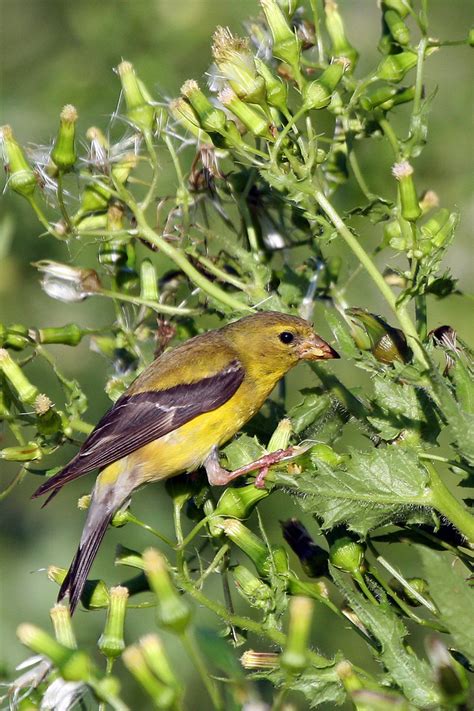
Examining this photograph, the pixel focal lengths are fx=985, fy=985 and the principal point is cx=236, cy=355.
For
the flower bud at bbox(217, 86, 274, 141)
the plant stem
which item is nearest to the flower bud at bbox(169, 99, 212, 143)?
the flower bud at bbox(217, 86, 274, 141)

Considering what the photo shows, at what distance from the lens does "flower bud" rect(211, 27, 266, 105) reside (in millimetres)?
2594

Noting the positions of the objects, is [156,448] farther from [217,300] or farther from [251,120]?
[251,120]

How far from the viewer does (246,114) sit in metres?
2.66

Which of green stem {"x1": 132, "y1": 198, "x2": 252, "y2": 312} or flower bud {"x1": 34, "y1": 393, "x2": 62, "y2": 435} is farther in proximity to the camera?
green stem {"x1": 132, "y1": 198, "x2": 252, "y2": 312}

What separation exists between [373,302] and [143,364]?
5.53 feet

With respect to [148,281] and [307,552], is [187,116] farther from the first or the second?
[307,552]

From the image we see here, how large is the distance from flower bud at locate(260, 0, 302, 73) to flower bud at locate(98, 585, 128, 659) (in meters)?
1.50

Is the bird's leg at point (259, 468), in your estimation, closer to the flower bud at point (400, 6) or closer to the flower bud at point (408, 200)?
the flower bud at point (408, 200)

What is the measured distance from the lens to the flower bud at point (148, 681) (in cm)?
160

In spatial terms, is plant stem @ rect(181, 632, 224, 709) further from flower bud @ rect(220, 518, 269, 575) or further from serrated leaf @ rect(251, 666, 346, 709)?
flower bud @ rect(220, 518, 269, 575)

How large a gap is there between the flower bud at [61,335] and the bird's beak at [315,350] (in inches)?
32.0

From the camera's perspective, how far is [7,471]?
17.6 ft

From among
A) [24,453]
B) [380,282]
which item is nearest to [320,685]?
Result: [380,282]

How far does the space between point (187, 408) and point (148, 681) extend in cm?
232
